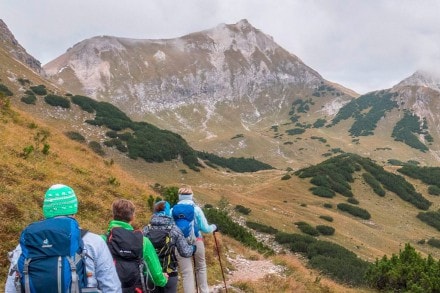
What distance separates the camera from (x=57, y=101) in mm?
64688

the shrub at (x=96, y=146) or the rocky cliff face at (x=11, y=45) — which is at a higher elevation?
the rocky cliff face at (x=11, y=45)

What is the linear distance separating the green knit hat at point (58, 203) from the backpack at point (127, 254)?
3.56ft

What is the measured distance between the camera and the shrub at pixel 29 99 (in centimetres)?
6064

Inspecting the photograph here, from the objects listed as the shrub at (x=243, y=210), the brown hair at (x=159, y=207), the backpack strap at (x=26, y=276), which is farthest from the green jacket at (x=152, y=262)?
the shrub at (x=243, y=210)

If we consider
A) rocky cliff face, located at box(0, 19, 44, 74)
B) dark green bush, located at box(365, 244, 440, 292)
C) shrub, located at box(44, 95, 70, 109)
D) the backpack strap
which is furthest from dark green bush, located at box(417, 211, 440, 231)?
rocky cliff face, located at box(0, 19, 44, 74)

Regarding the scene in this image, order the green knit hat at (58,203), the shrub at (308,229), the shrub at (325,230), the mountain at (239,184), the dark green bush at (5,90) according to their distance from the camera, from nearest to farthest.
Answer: the green knit hat at (58,203)
the mountain at (239,184)
the shrub at (308,229)
the shrub at (325,230)
the dark green bush at (5,90)

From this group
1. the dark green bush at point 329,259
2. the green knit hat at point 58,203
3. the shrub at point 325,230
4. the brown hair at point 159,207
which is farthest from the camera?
the shrub at point 325,230

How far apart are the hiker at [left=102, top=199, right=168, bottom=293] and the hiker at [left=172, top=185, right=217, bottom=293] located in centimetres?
255

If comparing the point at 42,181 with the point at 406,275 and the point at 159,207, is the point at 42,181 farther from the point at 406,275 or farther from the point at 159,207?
the point at 406,275

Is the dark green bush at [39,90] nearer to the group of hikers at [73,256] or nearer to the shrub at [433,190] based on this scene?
the group of hikers at [73,256]

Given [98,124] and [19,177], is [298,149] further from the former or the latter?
[19,177]

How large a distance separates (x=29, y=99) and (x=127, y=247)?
6380 centimetres

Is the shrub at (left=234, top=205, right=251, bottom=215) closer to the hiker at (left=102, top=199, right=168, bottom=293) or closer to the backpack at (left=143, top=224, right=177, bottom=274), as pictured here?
the backpack at (left=143, top=224, right=177, bottom=274)

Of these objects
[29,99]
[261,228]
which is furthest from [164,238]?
[29,99]
